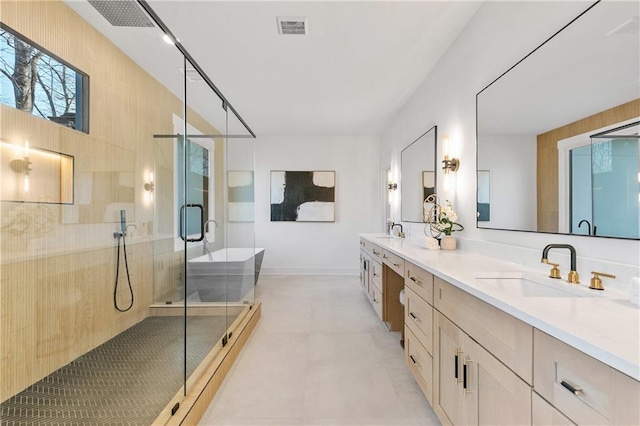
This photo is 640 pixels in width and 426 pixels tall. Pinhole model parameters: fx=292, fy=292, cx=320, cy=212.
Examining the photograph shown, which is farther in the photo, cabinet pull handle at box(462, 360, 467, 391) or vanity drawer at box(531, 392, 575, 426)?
cabinet pull handle at box(462, 360, 467, 391)

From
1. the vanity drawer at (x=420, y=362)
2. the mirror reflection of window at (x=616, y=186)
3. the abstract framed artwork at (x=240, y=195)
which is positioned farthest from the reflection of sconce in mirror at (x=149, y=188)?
the mirror reflection of window at (x=616, y=186)

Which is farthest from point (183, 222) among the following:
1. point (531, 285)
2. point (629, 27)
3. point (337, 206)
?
point (337, 206)

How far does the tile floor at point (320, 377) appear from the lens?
181 centimetres

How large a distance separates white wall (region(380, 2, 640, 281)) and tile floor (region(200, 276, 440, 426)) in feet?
3.88

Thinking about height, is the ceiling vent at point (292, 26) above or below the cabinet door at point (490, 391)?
above

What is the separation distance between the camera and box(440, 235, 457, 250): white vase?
2.58 metres

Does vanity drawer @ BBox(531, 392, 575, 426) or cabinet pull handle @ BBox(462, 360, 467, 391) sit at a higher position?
vanity drawer @ BBox(531, 392, 575, 426)

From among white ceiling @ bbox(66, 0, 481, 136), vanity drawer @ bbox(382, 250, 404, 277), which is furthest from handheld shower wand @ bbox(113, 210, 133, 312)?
vanity drawer @ bbox(382, 250, 404, 277)

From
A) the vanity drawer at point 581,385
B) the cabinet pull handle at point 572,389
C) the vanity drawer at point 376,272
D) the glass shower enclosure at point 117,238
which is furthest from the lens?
the vanity drawer at point 376,272

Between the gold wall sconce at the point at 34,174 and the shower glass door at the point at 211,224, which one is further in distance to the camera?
the shower glass door at the point at 211,224

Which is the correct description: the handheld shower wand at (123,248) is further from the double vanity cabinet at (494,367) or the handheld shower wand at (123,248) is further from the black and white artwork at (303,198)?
the black and white artwork at (303,198)

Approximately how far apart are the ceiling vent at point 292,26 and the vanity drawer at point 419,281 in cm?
213

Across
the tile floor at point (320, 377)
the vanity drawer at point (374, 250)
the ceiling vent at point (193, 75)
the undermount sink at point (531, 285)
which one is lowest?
the tile floor at point (320, 377)

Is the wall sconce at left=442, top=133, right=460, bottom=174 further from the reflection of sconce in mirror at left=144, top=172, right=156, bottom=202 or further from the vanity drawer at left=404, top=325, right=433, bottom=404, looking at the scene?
the reflection of sconce in mirror at left=144, top=172, right=156, bottom=202
